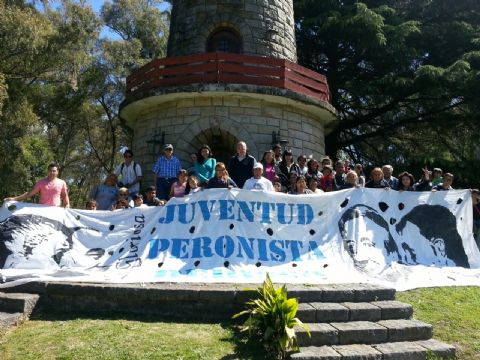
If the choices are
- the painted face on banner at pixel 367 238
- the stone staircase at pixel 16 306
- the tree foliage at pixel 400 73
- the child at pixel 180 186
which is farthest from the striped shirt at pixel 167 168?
the tree foliage at pixel 400 73

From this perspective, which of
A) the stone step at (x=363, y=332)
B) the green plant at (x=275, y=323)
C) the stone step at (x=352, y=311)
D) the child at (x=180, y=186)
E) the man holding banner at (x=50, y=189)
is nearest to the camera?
the green plant at (x=275, y=323)

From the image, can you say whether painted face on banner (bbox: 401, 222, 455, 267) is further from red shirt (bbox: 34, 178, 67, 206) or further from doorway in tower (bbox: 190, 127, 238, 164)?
doorway in tower (bbox: 190, 127, 238, 164)

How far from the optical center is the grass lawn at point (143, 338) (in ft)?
14.0

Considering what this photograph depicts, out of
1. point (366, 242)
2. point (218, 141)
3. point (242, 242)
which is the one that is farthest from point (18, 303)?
point (218, 141)

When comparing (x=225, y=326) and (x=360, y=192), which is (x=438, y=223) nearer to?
(x=360, y=192)

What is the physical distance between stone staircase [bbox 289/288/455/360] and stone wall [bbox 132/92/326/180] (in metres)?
6.96

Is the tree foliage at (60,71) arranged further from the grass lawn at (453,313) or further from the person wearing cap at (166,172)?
the grass lawn at (453,313)

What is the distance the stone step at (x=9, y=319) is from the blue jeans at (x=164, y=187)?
4487 millimetres

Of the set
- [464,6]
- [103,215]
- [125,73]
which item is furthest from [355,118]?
[103,215]

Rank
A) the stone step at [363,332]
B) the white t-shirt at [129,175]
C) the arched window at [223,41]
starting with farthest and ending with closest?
1. the arched window at [223,41]
2. the white t-shirt at [129,175]
3. the stone step at [363,332]

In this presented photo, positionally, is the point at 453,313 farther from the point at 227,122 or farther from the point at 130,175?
the point at 227,122

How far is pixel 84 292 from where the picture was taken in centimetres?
539

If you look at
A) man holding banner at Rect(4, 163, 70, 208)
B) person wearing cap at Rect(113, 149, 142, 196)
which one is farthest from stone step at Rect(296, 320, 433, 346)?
person wearing cap at Rect(113, 149, 142, 196)

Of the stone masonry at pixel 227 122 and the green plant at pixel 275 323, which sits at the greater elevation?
the stone masonry at pixel 227 122
